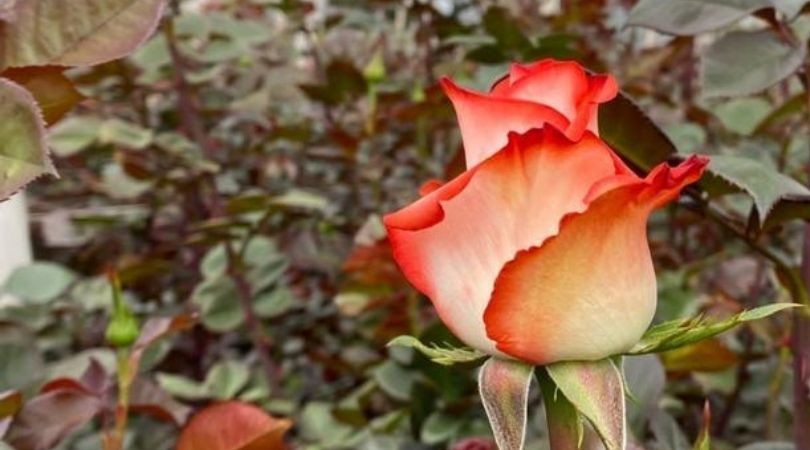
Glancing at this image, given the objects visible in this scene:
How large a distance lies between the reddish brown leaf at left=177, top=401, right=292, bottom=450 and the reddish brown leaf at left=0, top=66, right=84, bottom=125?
16 centimetres

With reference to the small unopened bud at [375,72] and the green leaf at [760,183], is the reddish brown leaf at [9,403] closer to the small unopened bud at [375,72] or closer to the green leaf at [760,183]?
the green leaf at [760,183]

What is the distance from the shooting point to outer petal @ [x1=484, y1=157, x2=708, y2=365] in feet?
1.08

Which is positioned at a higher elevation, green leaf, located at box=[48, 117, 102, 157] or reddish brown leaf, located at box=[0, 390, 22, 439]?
reddish brown leaf, located at box=[0, 390, 22, 439]

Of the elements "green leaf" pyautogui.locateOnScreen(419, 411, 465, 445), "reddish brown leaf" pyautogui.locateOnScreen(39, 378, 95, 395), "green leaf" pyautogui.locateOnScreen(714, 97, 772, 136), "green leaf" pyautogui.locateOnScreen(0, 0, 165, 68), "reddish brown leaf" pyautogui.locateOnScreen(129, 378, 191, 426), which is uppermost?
"green leaf" pyautogui.locateOnScreen(0, 0, 165, 68)

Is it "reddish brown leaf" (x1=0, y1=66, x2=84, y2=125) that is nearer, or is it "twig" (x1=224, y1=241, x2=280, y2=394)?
"reddish brown leaf" (x1=0, y1=66, x2=84, y2=125)

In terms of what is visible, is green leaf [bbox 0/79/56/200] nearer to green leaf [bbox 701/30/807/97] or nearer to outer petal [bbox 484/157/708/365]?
outer petal [bbox 484/157/708/365]

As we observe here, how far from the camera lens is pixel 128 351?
1.80ft

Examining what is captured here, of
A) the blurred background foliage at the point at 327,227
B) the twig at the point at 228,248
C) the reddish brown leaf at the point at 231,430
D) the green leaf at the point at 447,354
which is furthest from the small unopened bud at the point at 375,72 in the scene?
the green leaf at the point at 447,354

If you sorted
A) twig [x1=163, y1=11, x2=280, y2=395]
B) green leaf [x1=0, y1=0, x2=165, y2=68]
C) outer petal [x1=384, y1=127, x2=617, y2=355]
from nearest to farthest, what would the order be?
outer petal [x1=384, y1=127, x2=617, y2=355] < green leaf [x1=0, y1=0, x2=165, y2=68] < twig [x1=163, y1=11, x2=280, y2=395]

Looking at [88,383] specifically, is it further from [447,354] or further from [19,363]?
[447,354]

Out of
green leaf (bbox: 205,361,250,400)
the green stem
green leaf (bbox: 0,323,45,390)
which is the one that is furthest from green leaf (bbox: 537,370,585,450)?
green leaf (bbox: 205,361,250,400)

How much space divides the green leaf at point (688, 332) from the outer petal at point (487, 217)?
48mm

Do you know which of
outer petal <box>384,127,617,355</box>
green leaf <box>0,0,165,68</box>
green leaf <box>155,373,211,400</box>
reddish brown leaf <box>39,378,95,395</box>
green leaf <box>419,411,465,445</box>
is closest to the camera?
outer petal <box>384,127,617,355</box>

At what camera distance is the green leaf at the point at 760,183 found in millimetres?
458
